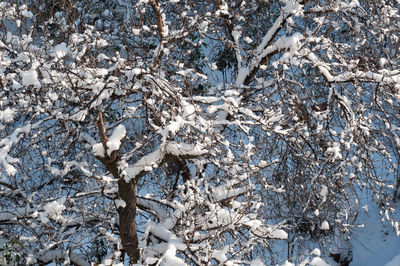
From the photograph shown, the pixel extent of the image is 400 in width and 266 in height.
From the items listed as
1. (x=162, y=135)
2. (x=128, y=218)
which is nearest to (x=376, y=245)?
(x=128, y=218)

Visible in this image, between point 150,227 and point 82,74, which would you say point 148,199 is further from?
point 82,74

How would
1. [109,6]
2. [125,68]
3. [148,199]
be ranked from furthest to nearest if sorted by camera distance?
1. [109,6]
2. [148,199]
3. [125,68]

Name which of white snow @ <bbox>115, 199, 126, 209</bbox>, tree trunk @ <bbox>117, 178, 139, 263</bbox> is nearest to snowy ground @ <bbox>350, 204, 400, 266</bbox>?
tree trunk @ <bbox>117, 178, 139, 263</bbox>

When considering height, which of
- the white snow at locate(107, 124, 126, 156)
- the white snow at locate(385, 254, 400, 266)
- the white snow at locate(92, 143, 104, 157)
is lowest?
the white snow at locate(385, 254, 400, 266)

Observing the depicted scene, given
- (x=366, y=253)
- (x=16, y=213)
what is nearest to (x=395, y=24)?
(x=16, y=213)

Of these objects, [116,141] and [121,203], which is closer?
[116,141]

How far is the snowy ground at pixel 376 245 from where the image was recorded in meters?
8.79

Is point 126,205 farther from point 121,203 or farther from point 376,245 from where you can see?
point 376,245

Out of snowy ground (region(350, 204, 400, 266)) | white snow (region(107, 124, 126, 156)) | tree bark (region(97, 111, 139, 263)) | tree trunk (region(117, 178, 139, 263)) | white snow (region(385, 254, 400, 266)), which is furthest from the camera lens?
snowy ground (region(350, 204, 400, 266))

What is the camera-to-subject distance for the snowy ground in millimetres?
8788

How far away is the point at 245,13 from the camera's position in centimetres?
621

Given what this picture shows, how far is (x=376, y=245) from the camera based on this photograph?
30.4 ft

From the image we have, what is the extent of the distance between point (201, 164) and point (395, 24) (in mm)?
2656

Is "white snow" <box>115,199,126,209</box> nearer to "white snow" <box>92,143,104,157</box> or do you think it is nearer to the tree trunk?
the tree trunk
